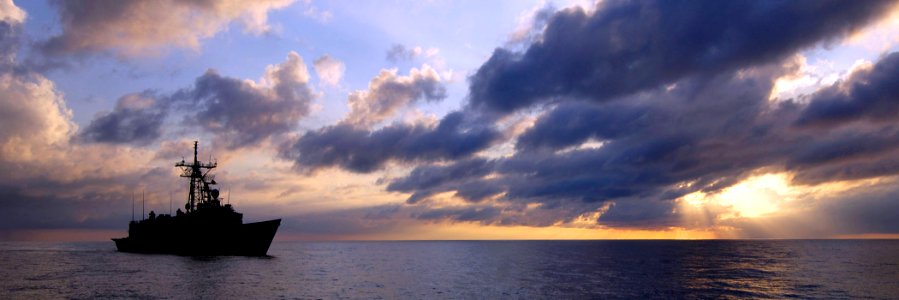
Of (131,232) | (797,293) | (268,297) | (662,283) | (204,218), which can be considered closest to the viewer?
(268,297)

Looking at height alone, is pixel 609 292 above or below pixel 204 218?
below

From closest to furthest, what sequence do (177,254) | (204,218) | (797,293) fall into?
1. (797,293)
2. (204,218)
3. (177,254)

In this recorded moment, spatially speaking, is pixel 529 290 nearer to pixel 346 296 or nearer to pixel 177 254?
pixel 346 296

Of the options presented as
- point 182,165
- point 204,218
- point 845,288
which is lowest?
point 845,288

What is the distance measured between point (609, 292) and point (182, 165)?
298 ft

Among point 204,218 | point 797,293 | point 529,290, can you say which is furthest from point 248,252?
point 797,293

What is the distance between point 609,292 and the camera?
5325 centimetres

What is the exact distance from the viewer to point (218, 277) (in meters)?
63.3

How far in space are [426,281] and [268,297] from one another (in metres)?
23.9

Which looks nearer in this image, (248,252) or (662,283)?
(662,283)

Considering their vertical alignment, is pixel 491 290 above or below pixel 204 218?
below

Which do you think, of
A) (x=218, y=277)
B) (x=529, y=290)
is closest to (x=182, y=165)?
(x=218, y=277)

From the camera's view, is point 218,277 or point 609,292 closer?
point 609,292

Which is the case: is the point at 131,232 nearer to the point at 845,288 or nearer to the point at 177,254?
the point at 177,254
